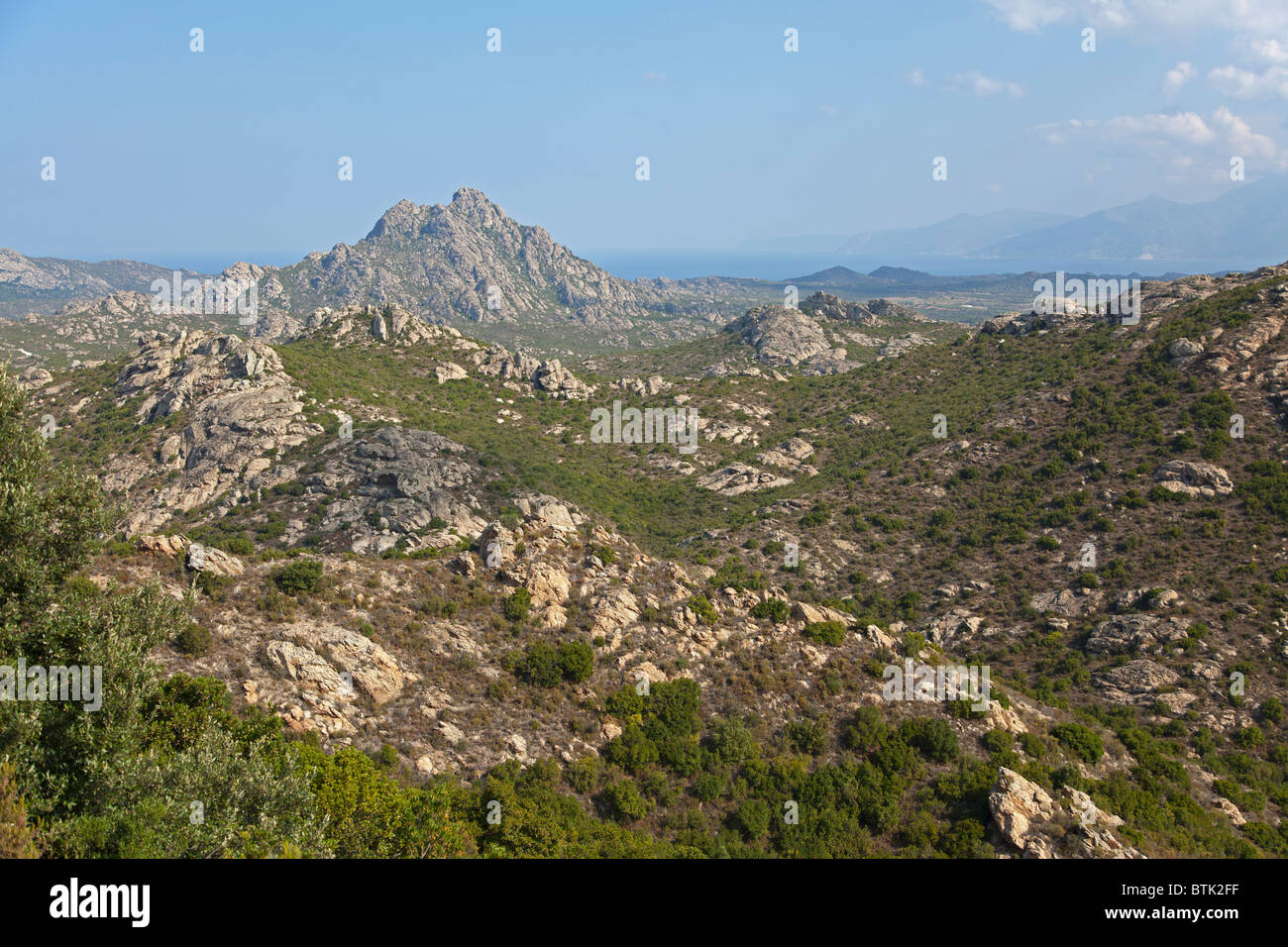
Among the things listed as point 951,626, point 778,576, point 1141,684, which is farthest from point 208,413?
point 1141,684

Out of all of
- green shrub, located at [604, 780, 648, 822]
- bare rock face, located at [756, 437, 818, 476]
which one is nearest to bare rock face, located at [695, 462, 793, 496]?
bare rock face, located at [756, 437, 818, 476]

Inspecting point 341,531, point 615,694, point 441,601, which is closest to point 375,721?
point 441,601

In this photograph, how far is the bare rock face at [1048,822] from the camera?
19.3 meters

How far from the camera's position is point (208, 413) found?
66.8 metres

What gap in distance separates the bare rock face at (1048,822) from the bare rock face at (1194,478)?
1413 inches

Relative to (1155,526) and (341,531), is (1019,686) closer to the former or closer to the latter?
(1155,526)

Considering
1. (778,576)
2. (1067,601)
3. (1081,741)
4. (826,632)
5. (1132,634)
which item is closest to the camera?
(1081,741)

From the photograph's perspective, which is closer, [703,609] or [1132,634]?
[703,609]

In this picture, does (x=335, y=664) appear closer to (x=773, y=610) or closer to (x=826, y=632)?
(x=773, y=610)

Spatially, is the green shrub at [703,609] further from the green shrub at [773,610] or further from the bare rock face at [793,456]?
the bare rock face at [793,456]

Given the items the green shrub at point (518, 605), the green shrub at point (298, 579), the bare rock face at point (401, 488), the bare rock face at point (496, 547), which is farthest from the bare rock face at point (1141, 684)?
the bare rock face at point (401, 488)

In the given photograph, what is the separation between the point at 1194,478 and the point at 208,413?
302 ft

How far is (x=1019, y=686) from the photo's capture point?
34.9 meters
